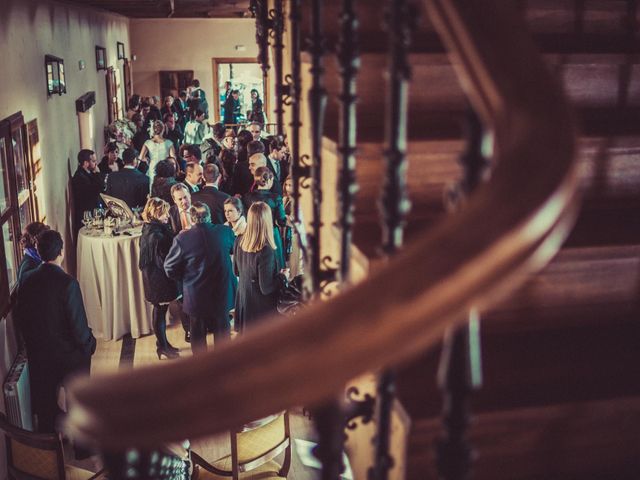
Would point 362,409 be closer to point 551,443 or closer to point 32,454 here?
point 551,443

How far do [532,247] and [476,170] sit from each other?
0.71ft

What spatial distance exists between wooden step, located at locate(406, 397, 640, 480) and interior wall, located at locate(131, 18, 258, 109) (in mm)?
15918

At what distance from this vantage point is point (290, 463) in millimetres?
4074

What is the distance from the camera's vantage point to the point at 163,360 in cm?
531

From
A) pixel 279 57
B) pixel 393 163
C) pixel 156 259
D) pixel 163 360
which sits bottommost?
pixel 163 360

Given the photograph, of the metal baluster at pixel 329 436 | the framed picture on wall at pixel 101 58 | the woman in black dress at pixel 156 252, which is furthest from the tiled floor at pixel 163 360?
the framed picture on wall at pixel 101 58

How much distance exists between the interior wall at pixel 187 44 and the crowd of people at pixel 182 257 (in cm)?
977

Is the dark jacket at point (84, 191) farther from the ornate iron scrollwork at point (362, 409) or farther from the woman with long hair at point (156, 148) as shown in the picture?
the ornate iron scrollwork at point (362, 409)

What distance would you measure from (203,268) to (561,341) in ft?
11.7

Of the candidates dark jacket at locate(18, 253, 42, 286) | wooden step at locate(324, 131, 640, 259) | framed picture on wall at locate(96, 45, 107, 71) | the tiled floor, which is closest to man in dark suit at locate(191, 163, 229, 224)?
the tiled floor

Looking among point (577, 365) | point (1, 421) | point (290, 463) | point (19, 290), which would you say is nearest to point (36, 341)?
point (19, 290)

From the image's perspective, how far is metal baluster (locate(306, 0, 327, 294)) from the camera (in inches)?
60.4

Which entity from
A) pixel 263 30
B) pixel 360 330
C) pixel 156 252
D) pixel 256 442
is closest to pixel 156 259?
pixel 156 252

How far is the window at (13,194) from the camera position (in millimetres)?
4301
